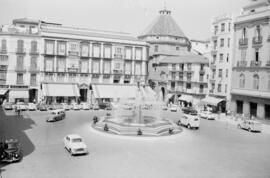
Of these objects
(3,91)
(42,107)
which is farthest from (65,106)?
(3,91)

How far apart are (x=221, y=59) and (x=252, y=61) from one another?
8107 millimetres

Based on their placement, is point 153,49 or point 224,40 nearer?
point 224,40

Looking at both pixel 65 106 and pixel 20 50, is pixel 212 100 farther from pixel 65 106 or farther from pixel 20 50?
pixel 20 50

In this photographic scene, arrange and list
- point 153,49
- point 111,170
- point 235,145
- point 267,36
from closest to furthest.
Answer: point 111,170 → point 235,145 → point 267,36 → point 153,49

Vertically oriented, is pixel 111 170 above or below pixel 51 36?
below

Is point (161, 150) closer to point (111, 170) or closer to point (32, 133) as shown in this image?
point (111, 170)

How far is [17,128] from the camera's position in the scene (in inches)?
1361

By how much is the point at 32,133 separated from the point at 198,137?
18647mm

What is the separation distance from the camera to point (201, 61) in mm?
61156

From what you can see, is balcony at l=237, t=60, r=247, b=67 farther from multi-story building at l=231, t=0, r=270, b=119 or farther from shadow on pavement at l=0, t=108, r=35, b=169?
shadow on pavement at l=0, t=108, r=35, b=169

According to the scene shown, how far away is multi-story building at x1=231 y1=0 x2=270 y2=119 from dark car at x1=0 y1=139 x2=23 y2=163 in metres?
37.9

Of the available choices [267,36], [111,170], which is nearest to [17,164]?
[111,170]

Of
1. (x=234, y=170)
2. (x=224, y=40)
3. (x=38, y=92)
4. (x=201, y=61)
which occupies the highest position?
(x=224, y=40)

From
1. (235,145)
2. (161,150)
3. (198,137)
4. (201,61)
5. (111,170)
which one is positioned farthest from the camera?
(201,61)
